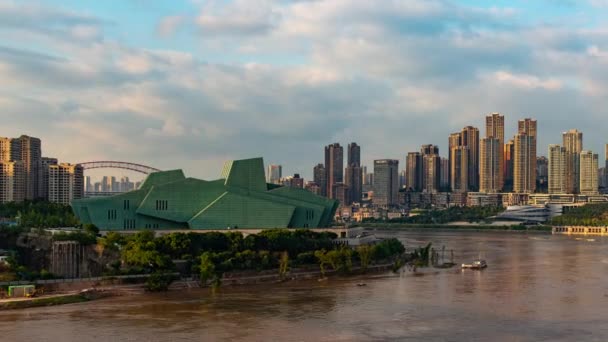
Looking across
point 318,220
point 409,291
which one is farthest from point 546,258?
point 409,291

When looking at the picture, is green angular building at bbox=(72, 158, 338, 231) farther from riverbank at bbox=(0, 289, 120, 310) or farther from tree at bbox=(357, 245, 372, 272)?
riverbank at bbox=(0, 289, 120, 310)

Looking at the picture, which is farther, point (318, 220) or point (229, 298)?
point (318, 220)

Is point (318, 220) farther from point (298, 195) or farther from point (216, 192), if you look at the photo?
point (216, 192)

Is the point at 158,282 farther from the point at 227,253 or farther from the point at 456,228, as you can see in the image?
the point at 456,228

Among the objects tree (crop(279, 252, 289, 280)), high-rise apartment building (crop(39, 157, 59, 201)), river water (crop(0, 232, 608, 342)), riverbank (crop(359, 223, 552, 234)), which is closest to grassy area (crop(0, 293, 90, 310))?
river water (crop(0, 232, 608, 342))

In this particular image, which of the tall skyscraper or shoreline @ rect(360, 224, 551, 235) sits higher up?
the tall skyscraper

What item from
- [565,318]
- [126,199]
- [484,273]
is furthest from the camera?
[126,199]
